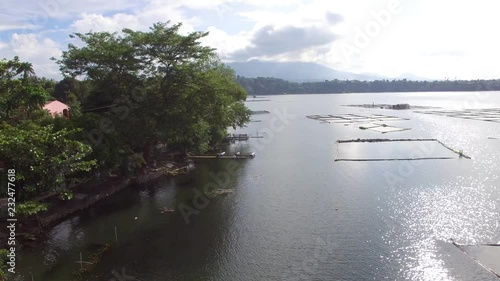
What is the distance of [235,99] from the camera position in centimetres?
6712

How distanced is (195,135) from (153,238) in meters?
23.7

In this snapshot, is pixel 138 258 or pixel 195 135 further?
pixel 195 135

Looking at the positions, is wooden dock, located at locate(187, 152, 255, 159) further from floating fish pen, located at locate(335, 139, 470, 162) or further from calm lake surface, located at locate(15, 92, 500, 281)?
floating fish pen, located at locate(335, 139, 470, 162)

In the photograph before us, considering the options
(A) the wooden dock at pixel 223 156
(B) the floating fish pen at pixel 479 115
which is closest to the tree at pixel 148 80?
(A) the wooden dock at pixel 223 156

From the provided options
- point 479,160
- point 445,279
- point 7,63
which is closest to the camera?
point 445,279

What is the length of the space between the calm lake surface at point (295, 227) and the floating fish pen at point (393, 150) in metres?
4.40

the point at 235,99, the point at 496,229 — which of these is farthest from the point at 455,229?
the point at 235,99

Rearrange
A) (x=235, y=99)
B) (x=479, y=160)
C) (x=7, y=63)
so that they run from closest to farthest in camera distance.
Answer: (x=7, y=63) → (x=479, y=160) → (x=235, y=99)

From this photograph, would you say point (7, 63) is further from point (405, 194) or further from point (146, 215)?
point (405, 194)

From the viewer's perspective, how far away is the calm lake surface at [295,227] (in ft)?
73.1

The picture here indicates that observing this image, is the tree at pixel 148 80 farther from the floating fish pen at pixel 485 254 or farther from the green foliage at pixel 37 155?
the floating fish pen at pixel 485 254

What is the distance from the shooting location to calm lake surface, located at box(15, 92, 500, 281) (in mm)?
22281

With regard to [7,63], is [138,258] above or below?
below

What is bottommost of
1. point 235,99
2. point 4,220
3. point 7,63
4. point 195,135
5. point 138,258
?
point 138,258
